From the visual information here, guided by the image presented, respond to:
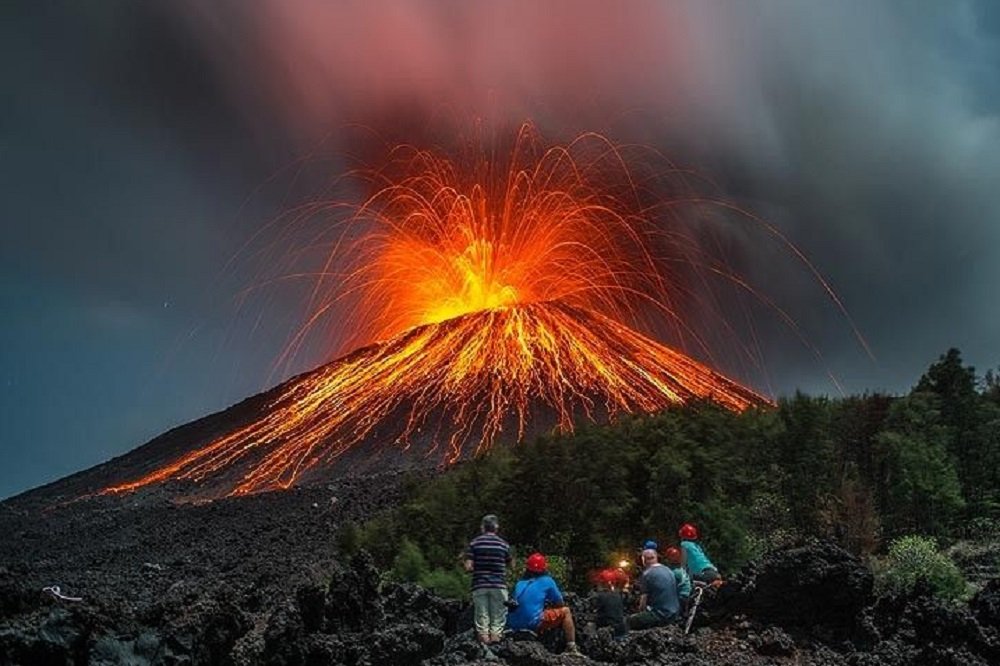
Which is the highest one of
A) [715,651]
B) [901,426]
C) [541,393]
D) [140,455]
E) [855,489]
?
[541,393]

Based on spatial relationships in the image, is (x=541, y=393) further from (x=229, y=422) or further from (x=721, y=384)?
(x=229, y=422)

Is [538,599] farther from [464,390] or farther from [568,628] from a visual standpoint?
[464,390]

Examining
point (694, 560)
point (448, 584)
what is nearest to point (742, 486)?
point (448, 584)

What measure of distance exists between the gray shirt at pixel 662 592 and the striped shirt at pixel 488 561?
2193mm

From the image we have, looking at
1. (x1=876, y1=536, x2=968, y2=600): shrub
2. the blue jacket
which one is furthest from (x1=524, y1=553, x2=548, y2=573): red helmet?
(x1=876, y1=536, x2=968, y2=600): shrub

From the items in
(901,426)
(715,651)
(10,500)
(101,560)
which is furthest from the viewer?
(10,500)

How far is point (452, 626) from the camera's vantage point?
1747 centimetres

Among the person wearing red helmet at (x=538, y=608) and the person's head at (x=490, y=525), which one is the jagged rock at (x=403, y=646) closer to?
the person wearing red helmet at (x=538, y=608)

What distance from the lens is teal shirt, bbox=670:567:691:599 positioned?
1566cm

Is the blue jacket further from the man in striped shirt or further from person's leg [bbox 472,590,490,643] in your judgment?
person's leg [bbox 472,590,490,643]

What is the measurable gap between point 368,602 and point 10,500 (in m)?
67.3

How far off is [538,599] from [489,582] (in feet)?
2.35

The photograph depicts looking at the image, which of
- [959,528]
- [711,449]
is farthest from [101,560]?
[959,528]

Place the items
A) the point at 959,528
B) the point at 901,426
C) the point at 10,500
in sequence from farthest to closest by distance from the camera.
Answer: the point at 10,500
the point at 901,426
the point at 959,528
